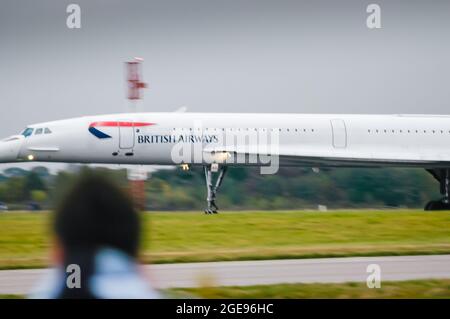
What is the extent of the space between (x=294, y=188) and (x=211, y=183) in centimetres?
364

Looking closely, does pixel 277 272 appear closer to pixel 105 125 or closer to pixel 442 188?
pixel 105 125

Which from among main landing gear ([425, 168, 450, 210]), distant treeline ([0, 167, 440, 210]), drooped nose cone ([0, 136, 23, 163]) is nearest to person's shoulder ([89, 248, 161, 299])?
distant treeline ([0, 167, 440, 210])

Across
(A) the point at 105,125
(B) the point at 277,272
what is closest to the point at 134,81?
(A) the point at 105,125

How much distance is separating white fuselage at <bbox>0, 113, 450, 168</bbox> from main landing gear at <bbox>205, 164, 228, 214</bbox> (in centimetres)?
45

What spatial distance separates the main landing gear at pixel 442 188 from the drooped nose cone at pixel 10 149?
→ 44.2 ft

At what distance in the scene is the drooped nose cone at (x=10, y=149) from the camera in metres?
27.5

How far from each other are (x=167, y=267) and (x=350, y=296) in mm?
4219

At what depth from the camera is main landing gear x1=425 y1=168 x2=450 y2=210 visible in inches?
1091

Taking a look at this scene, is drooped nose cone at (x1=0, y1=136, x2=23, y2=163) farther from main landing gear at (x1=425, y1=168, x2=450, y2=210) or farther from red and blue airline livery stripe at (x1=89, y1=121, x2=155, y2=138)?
main landing gear at (x1=425, y1=168, x2=450, y2=210)

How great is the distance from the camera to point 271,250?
1606 centimetres

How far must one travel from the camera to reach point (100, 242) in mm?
3471

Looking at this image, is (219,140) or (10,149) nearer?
(219,140)

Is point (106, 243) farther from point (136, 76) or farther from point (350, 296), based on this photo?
point (136, 76)
